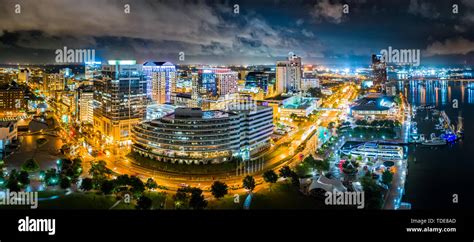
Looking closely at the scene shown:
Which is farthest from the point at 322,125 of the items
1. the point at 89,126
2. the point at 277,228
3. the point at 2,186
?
the point at 277,228

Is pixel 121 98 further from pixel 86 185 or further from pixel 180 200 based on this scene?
pixel 180 200

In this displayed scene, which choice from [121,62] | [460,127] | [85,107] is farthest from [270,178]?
[460,127]

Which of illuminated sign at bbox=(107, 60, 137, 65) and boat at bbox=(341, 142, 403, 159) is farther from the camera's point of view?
illuminated sign at bbox=(107, 60, 137, 65)

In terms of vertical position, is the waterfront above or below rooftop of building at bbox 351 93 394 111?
below

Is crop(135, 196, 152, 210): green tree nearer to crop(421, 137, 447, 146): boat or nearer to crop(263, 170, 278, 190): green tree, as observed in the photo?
crop(263, 170, 278, 190): green tree

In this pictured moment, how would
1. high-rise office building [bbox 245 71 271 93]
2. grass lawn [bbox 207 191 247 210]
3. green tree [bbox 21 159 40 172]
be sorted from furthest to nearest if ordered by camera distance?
high-rise office building [bbox 245 71 271 93] → green tree [bbox 21 159 40 172] → grass lawn [bbox 207 191 247 210]

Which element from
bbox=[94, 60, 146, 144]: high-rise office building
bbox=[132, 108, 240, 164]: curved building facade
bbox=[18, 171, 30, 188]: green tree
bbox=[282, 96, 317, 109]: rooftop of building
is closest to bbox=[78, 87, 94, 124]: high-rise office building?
bbox=[94, 60, 146, 144]: high-rise office building

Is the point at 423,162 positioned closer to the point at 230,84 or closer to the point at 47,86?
the point at 230,84

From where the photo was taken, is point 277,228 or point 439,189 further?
point 439,189
